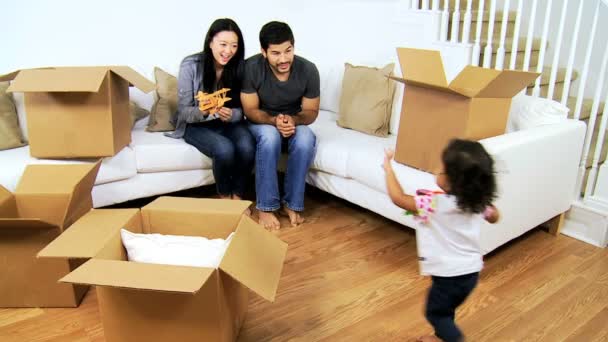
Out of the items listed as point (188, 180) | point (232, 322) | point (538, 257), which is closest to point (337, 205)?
point (188, 180)

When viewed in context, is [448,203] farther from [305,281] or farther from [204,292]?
[305,281]

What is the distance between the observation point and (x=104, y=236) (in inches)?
61.5

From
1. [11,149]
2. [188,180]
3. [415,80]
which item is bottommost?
[188,180]

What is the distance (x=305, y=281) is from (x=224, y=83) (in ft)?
3.67

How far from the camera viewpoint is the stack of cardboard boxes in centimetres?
138

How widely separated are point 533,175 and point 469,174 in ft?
3.36

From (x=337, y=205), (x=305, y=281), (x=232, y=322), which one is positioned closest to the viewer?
(x=232, y=322)

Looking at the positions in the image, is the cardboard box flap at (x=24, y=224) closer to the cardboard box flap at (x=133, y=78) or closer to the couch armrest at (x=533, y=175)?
the cardboard box flap at (x=133, y=78)

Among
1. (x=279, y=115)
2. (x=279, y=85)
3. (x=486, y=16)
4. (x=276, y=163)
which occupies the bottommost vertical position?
(x=276, y=163)

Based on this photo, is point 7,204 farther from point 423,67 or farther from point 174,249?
point 423,67

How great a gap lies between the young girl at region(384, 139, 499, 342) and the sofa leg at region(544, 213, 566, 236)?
126 centimetres

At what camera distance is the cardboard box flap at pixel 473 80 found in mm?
1906

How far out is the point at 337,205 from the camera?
2822 millimetres

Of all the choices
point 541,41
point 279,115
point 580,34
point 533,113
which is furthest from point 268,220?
point 580,34
